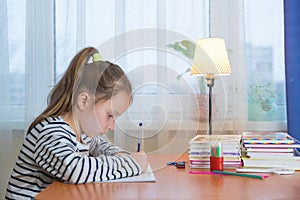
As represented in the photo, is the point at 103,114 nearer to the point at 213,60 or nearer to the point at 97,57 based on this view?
the point at 97,57

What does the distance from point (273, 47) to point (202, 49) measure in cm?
52

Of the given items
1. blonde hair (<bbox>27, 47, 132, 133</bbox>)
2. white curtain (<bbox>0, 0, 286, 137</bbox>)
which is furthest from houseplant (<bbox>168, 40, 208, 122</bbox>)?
blonde hair (<bbox>27, 47, 132, 133</bbox>)

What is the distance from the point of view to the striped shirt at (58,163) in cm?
103

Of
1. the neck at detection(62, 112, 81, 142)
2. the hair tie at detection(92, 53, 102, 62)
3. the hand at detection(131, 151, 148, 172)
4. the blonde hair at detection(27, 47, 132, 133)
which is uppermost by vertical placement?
the hair tie at detection(92, 53, 102, 62)

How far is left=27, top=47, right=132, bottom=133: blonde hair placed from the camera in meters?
1.19

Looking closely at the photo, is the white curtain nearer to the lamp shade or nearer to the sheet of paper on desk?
the lamp shade

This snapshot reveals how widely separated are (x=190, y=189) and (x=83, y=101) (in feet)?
1.40

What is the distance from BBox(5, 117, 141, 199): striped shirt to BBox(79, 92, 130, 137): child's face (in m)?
0.07

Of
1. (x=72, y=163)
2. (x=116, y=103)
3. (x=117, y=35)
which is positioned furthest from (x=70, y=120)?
(x=117, y=35)

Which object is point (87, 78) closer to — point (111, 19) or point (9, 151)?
point (111, 19)

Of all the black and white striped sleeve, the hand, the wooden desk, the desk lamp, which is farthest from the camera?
the desk lamp

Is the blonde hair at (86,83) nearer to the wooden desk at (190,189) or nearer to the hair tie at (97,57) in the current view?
the hair tie at (97,57)

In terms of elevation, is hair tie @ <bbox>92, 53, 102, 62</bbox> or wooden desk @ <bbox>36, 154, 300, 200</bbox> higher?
hair tie @ <bbox>92, 53, 102, 62</bbox>

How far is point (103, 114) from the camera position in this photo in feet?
4.04
